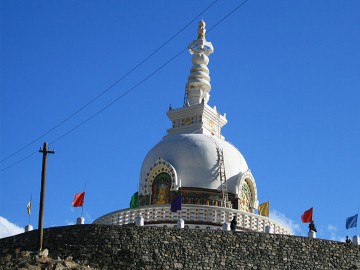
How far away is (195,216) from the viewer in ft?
151

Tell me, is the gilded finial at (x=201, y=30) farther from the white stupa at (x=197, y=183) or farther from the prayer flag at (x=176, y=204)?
the prayer flag at (x=176, y=204)

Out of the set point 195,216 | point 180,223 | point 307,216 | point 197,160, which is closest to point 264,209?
point 197,160

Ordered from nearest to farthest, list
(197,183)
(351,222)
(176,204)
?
(351,222) → (176,204) → (197,183)

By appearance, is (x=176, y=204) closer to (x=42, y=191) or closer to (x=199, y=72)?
(x=42, y=191)

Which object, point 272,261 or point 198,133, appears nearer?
point 272,261

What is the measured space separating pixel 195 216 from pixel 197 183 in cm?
363

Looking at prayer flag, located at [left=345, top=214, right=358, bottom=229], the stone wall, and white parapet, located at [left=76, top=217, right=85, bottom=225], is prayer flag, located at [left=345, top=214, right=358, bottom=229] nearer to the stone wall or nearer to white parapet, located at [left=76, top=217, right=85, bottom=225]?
the stone wall

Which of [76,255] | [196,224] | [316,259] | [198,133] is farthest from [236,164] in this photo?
[76,255]

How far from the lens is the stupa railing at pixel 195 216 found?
4591 cm

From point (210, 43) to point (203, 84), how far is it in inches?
127

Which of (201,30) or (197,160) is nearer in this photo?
(197,160)

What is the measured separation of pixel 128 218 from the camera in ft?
153

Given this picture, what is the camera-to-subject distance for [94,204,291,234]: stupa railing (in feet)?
151

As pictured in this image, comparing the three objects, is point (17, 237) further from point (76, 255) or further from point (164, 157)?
point (164, 157)
